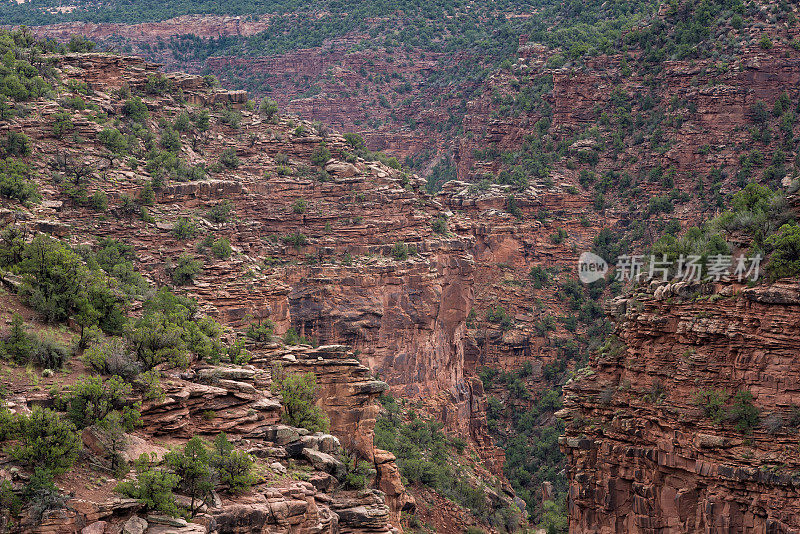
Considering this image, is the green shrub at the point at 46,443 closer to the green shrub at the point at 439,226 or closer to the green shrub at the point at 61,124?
the green shrub at the point at 61,124

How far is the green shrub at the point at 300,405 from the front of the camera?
127ft

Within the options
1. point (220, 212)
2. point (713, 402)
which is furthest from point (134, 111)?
point (713, 402)

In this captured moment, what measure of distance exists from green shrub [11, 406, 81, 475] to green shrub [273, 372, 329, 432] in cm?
1021

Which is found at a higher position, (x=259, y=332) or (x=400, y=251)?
(x=400, y=251)

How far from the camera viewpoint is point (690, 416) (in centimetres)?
3712

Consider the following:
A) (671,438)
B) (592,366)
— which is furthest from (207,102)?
(671,438)

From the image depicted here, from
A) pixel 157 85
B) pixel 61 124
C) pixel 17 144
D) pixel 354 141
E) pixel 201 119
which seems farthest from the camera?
pixel 354 141

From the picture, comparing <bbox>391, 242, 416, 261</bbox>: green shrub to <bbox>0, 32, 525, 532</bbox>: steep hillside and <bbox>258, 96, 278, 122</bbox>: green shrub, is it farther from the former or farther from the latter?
<bbox>258, 96, 278, 122</bbox>: green shrub

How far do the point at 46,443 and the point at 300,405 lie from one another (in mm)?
11515

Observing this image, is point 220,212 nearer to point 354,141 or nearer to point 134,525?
point 354,141

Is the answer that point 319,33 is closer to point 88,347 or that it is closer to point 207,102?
point 207,102

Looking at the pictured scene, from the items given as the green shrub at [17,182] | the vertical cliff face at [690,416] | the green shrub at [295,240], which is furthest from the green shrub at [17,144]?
the vertical cliff face at [690,416]

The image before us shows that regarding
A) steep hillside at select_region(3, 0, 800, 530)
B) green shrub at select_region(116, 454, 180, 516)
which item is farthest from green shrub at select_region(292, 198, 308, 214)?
green shrub at select_region(116, 454, 180, 516)

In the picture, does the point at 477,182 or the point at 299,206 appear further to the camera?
the point at 477,182
